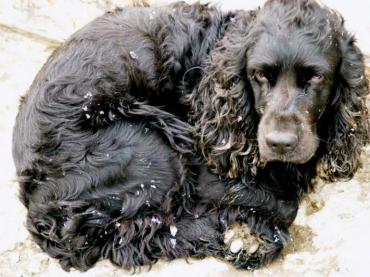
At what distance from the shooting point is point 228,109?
15.2 feet

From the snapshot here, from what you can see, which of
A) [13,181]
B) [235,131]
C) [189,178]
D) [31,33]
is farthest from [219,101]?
[31,33]

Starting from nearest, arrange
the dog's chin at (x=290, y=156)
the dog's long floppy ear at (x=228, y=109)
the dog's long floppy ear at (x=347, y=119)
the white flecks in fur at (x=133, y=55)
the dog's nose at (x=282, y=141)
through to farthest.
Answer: the dog's nose at (x=282, y=141) → the dog's chin at (x=290, y=156) → the dog's long floppy ear at (x=347, y=119) → the dog's long floppy ear at (x=228, y=109) → the white flecks in fur at (x=133, y=55)

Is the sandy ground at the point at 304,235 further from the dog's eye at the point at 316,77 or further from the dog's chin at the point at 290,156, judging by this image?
the dog's eye at the point at 316,77

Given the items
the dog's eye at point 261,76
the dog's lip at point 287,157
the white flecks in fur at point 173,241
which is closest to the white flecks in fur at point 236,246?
the white flecks in fur at point 173,241

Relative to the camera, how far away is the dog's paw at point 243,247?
466 centimetres

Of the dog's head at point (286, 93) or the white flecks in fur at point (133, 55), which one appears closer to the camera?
the dog's head at point (286, 93)

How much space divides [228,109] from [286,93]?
1.61 ft

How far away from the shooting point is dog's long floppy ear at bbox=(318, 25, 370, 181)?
441 centimetres

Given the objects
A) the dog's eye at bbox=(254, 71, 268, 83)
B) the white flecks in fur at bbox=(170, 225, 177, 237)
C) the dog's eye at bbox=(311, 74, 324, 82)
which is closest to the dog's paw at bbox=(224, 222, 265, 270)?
the white flecks in fur at bbox=(170, 225, 177, 237)

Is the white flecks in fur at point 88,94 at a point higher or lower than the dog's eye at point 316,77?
lower

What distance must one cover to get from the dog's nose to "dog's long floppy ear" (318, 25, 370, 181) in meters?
0.47

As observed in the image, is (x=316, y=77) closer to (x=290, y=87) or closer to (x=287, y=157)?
(x=290, y=87)

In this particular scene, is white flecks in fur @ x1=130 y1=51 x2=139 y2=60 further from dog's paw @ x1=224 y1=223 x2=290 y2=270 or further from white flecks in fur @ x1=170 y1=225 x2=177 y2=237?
dog's paw @ x1=224 y1=223 x2=290 y2=270

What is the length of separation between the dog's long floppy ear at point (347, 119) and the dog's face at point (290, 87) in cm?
12
